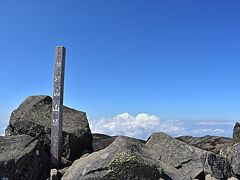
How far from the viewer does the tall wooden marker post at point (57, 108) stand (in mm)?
13148

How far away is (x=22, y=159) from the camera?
1141 cm

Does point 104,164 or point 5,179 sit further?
point 5,179

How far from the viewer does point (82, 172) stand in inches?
380

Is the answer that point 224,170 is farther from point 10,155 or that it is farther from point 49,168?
point 10,155

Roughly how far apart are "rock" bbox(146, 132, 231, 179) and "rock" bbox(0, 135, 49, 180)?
4266 mm

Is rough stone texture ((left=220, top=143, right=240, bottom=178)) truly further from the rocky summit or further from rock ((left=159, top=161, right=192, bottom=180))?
rock ((left=159, top=161, right=192, bottom=180))

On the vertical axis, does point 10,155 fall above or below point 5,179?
Result: above

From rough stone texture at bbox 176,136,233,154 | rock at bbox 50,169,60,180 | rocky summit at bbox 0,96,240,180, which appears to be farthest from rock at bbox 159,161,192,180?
rough stone texture at bbox 176,136,233,154

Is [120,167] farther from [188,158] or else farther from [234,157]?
[234,157]

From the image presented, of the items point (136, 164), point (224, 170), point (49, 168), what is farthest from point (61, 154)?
point (224, 170)

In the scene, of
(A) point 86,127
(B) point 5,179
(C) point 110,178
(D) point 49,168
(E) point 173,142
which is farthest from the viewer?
(A) point 86,127

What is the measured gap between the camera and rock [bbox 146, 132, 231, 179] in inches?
496

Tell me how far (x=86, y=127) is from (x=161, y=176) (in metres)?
6.24

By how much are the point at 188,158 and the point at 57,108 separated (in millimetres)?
5575
